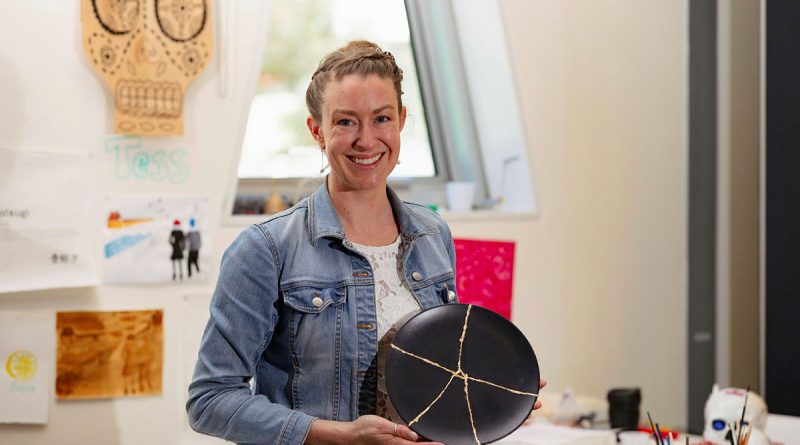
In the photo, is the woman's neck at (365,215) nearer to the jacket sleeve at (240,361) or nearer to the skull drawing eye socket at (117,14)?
the jacket sleeve at (240,361)

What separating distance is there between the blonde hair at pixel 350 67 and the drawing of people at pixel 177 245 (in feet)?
3.56

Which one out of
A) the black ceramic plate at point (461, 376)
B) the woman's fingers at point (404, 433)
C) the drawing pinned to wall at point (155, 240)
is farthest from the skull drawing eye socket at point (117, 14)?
the woman's fingers at point (404, 433)

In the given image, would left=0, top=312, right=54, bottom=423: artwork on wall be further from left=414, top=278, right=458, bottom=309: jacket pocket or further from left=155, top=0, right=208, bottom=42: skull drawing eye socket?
left=414, top=278, right=458, bottom=309: jacket pocket

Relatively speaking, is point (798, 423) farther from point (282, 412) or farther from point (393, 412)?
point (282, 412)

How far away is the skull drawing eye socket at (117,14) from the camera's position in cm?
230

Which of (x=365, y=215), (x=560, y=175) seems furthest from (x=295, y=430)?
(x=560, y=175)

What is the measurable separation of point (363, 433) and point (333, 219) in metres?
0.33

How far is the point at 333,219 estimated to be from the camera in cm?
140

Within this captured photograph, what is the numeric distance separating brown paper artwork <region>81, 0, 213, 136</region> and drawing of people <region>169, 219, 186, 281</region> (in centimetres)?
25

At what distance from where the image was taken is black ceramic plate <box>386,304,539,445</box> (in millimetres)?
1326

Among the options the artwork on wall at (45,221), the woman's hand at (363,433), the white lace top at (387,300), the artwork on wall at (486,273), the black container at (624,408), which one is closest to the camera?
the woman's hand at (363,433)

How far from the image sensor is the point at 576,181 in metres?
3.08

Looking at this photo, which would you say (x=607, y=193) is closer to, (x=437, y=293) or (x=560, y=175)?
(x=560, y=175)

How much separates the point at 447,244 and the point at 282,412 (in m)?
0.44
